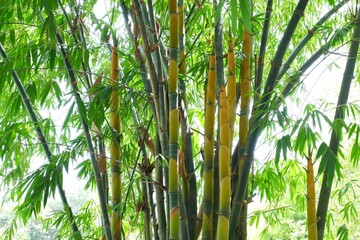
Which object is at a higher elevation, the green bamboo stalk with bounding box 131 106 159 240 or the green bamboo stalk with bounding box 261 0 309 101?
the green bamboo stalk with bounding box 261 0 309 101

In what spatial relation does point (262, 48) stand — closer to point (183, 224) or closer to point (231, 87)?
point (231, 87)

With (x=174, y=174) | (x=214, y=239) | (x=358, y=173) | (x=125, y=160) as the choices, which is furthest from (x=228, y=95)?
(x=358, y=173)

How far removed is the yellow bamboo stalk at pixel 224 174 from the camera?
1.59m

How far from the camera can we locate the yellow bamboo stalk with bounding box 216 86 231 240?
1.59 meters

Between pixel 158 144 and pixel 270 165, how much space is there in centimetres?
80

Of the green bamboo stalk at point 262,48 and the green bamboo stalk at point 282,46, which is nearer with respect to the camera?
the green bamboo stalk at point 282,46

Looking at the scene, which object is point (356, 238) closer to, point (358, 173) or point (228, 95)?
point (358, 173)

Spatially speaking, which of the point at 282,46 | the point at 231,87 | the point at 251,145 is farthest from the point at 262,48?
the point at 251,145

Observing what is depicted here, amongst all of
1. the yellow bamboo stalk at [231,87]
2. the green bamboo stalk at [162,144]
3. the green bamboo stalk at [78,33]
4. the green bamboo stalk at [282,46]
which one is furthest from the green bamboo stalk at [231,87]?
the green bamboo stalk at [78,33]

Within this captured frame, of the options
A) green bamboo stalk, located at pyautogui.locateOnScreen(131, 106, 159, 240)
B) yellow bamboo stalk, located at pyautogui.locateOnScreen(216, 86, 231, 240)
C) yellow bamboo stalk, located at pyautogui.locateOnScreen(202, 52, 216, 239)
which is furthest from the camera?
green bamboo stalk, located at pyautogui.locateOnScreen(131, 106, 159, 240)

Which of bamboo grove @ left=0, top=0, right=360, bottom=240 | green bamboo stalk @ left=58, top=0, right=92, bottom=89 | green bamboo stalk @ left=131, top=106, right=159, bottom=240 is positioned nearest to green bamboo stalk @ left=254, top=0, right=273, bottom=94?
bamboo grove @ left=0, top=0, right=360, bottom=240

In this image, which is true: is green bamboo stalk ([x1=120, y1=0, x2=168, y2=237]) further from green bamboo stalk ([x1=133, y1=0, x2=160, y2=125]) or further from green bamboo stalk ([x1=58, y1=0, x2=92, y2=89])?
green bamboo stalk ([x1=58, y1=0, x2=92, y2=89])

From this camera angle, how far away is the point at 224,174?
1.60m

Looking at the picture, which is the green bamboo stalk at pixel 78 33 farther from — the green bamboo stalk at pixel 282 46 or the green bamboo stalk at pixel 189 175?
the green bamboo stalk at pixel 282 46
